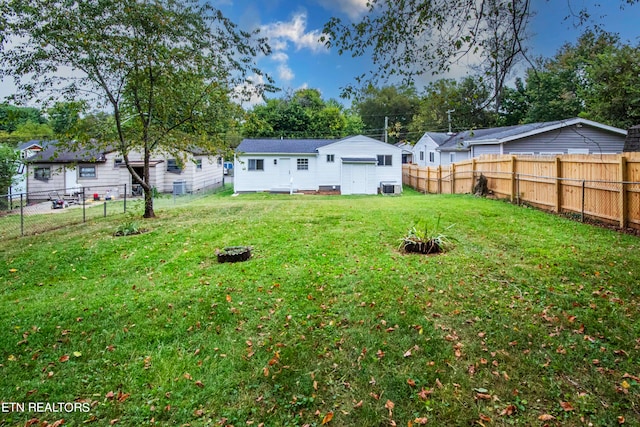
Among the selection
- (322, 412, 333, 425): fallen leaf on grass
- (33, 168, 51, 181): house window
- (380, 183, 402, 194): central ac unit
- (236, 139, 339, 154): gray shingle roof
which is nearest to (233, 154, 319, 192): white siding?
(236, 139, 339, 154): gray shingle roof

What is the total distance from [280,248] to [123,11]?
296 inches

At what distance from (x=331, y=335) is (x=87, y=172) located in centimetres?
2606

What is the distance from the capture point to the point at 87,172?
2489cm

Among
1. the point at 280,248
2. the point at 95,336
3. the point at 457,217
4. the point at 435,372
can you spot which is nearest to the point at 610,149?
the point at 457,217

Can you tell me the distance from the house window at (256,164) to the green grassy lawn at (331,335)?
17.7 m

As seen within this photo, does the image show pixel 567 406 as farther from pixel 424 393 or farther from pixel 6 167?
pixel 6 167

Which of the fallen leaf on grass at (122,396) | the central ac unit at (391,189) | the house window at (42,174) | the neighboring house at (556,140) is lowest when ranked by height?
the fallen leaf on grass at (122,396)

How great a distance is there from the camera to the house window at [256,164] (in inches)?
974

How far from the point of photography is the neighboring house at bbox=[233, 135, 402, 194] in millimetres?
24484

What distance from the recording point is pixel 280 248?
7320 mm

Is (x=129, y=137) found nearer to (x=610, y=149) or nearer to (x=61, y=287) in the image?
(x=61, y=287)

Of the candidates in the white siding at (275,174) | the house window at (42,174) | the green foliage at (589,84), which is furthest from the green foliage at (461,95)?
the house window at (42,174)

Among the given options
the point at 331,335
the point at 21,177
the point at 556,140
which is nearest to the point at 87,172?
the point at 21,177

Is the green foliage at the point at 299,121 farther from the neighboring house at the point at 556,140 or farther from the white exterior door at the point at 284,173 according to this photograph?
the neighboring house at the point at 556,140
